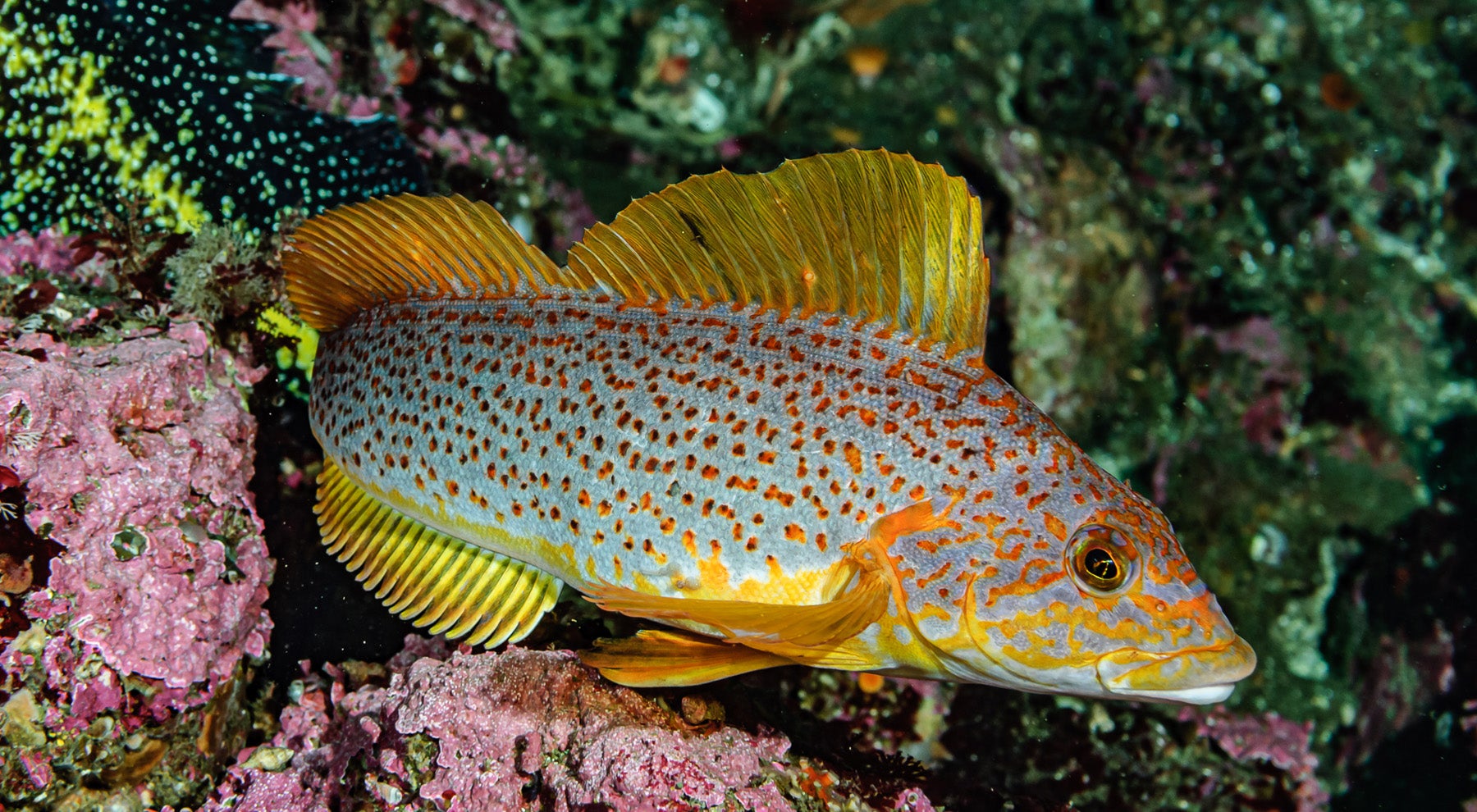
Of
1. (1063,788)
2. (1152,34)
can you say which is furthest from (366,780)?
(1152,34)

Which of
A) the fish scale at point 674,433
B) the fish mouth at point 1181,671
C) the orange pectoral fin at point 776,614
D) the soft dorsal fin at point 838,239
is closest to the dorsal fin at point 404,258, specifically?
the fish scale at point 674,433

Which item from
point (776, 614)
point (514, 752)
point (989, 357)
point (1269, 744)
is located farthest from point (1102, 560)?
point (1269, 744)

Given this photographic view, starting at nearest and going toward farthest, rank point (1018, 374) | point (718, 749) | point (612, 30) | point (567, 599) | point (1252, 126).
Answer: point (718, 749)
point (567, 599)
point (1018, 374)
point (1252, 126)
point (612, 30)

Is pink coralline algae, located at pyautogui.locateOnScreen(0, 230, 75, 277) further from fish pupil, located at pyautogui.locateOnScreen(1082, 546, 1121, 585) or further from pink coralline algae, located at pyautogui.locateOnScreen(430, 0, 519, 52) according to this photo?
fish pupil, located at pyautogui.locateOnScreen(1082, 546, 1121, 585)

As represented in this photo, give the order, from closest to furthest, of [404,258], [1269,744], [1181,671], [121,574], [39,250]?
[1181,671], [121,574], [404,258], [39,250], [1269,744]

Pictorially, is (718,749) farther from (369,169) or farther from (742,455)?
(369,169)

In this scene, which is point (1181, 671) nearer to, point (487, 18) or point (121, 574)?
point (121, 574)
